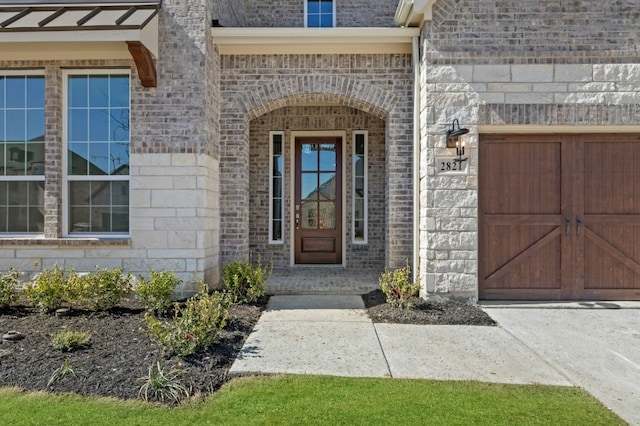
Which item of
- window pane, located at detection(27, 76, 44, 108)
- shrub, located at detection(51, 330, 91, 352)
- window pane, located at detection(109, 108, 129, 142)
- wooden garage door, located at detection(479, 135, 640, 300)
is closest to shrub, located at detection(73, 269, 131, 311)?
shrub, located at detection(51, 330, 91, 352)

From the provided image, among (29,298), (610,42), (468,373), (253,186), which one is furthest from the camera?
(253,186)

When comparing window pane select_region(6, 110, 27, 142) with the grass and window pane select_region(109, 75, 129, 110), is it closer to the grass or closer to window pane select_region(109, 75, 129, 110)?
window pane select_region(109, 75, 129, 110)

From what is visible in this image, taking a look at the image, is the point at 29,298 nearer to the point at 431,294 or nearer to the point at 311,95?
the point at 311,95

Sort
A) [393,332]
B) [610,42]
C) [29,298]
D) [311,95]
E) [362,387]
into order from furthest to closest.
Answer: [311,95] → [610,42] → [29,298] → [393,332] → [362,387]

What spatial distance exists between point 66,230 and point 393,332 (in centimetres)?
492

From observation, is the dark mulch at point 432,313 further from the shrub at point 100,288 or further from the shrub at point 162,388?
the shrub at point 100,288

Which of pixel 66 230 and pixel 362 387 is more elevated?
pixel 66 230

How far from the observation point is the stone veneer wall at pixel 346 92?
20.9 feet

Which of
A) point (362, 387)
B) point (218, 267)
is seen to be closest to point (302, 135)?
point (218, 267)

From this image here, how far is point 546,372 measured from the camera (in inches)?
145

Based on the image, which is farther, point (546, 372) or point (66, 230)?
point (66, 230)

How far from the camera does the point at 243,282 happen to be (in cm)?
595

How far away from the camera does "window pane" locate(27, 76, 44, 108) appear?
6.09 metres

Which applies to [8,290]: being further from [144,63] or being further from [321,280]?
[321,280]
